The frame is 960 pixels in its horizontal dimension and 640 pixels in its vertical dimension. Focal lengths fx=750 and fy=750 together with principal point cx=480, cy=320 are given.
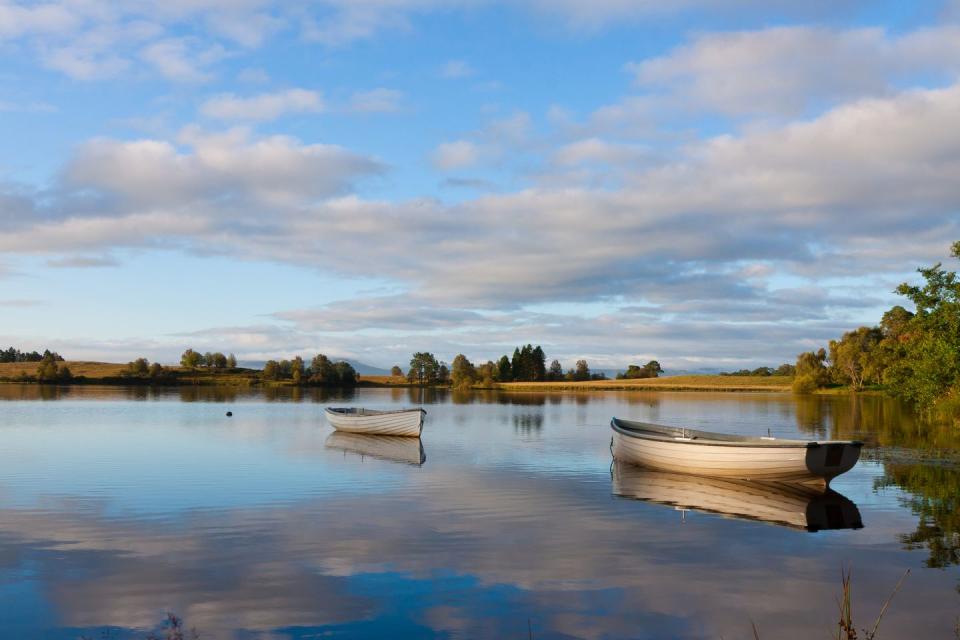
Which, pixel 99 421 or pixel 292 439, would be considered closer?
pixel 292 439

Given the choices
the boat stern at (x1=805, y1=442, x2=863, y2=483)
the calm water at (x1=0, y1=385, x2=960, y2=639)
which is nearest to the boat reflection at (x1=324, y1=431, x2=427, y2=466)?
the calm water at (x1=0, y1=385, x2=960, y2=639)

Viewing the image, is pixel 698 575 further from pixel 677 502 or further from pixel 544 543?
pixel 677 502

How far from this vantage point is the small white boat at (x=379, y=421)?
51772 mm

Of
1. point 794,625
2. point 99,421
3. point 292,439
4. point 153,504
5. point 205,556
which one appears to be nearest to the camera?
point 794,625

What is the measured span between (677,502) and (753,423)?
44518 mm

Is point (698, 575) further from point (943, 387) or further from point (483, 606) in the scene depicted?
point (943, 387)

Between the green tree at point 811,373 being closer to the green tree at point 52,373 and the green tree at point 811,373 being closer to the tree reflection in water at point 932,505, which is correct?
the tree reflection in water at point 932,505

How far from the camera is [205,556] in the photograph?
18.2 m

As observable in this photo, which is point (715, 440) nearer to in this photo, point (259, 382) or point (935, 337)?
point (935, 337)

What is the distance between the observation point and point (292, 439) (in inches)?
2024

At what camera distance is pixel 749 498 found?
27.7 meters

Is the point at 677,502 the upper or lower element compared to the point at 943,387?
lower

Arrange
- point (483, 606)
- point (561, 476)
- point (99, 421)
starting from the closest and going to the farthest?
point (483, 606)
point (561, 476)
point (99, 421)

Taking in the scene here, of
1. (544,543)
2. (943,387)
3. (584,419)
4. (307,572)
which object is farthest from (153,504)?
(584,419)
